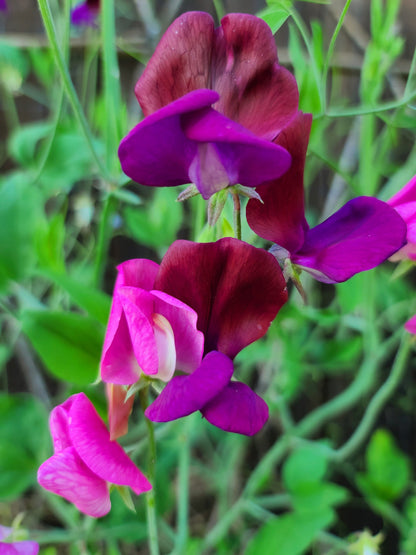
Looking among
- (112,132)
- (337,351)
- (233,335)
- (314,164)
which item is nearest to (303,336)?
(337,351)

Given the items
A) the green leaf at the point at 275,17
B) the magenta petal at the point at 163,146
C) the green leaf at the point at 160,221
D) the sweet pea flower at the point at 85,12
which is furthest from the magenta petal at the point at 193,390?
the sweet pea flower at the point at 85,12

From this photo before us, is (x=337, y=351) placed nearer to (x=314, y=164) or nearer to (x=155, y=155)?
(x=314, y=164)

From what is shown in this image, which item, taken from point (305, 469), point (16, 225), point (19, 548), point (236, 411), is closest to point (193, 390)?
point (236, 411)

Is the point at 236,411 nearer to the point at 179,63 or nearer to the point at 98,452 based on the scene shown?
the point at 98,452

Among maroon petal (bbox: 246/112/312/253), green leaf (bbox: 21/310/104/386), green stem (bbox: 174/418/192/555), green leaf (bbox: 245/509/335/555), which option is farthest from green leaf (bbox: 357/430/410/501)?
maroon petal (bbox: 246/112/312/253)

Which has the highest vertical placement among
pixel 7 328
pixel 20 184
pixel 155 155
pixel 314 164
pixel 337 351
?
pixel 155 155

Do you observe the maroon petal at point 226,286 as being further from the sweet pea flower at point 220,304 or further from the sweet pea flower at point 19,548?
the sweet pea flower at point 19,548

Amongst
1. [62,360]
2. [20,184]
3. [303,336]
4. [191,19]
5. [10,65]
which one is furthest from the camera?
[303,336]
